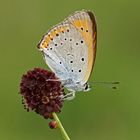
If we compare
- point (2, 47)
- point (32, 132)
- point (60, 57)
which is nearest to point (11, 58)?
point (2, 47)

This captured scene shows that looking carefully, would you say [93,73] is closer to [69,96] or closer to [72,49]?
[72,49]

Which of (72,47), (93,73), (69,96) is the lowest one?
(93,73)

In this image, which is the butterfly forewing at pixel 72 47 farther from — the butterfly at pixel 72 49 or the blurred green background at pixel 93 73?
the blurred green background at pixel 93 73

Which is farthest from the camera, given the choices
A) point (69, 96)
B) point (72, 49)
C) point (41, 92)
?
point (72, 49)

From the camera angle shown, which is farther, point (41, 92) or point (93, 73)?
point (93, 73)

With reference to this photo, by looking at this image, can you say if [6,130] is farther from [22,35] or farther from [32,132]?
[22,35]

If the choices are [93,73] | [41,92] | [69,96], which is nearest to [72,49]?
[69,96]

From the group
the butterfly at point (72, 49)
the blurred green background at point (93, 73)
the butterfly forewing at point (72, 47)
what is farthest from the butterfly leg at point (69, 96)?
the blurred green background at point (93, 73)
